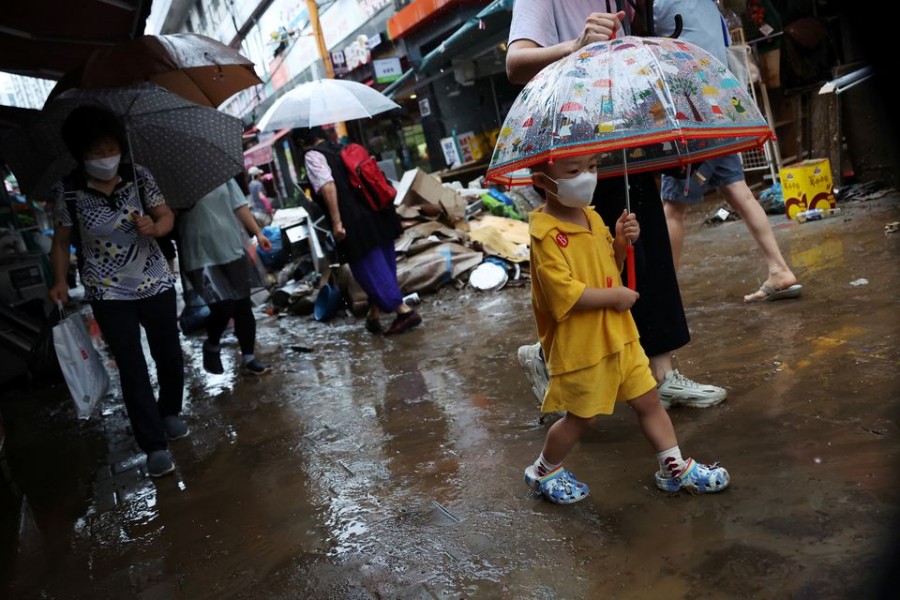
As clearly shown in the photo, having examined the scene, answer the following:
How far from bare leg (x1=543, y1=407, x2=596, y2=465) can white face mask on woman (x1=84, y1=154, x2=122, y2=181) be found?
2757mm

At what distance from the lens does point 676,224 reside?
3934 millimetres

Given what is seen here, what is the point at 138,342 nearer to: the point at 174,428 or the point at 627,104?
the point at 174,428

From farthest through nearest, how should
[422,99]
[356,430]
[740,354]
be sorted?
[422,99] < [356,430] < [740,354]

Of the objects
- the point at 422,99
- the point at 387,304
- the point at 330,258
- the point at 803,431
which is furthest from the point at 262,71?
the point at 803,431

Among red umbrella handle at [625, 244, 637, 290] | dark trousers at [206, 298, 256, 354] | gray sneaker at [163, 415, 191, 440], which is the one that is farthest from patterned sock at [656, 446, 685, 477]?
dark trousers at [206, 298, 256, 354]

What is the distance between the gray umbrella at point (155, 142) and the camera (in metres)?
4.10

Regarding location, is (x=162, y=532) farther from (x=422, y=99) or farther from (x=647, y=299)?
(x=422, y=99)

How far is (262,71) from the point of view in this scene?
25.9 metres

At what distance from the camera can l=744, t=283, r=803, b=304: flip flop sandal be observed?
4176mm

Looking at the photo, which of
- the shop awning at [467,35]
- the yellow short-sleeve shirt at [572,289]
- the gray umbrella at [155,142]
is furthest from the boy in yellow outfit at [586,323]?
the shop awning at [467,35]

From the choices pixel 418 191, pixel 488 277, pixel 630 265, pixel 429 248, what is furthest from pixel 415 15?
pixel 630 265

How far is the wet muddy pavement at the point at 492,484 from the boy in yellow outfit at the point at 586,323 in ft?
0.76

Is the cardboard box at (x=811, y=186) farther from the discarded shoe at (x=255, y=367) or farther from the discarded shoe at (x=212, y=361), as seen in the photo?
the discarded shoe at (x=212, y=361)

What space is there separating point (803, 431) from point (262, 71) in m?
26.4
